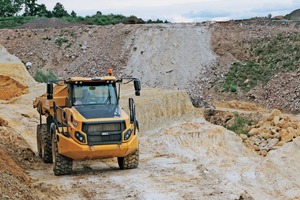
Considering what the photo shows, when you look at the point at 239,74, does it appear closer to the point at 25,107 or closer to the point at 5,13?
the point at 25,107

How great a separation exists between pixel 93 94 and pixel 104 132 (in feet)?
4.71

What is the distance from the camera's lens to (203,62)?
4903 cm

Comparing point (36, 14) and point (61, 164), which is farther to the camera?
point (36, 14)

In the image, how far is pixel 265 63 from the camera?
1837 inches

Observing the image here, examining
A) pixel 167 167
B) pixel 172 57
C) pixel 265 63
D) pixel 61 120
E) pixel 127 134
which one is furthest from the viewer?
pixel 172 57

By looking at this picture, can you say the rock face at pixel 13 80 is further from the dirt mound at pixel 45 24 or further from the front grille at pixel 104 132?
the dirt mound at pixel 45 24

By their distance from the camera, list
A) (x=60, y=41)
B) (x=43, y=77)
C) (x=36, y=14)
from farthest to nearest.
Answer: (x=36, y=14), (x=60, y=41), (x=43, y=77)

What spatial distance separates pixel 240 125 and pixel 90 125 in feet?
65.7

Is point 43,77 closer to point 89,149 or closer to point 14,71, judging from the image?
point 14,71

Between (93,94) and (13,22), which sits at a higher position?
(93,94)

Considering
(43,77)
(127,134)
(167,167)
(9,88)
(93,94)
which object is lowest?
(43,77)

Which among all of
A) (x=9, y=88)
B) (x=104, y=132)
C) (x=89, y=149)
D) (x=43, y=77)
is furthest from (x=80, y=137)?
(x=43, y=77)

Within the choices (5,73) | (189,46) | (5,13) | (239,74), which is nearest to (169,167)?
(5,73)

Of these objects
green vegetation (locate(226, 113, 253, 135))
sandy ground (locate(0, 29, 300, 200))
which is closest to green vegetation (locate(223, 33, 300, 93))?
green vegetation (locate(226, 113, 253, 135))
